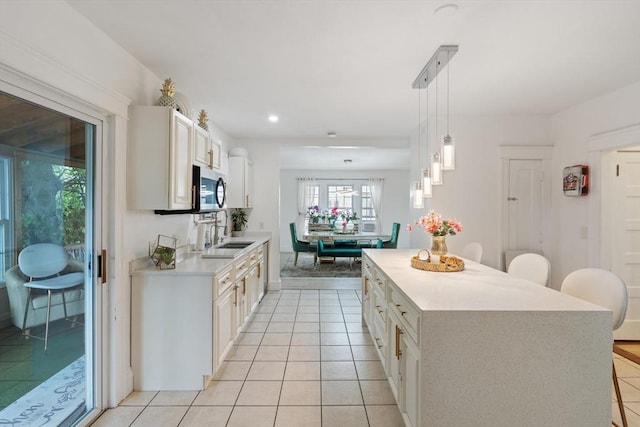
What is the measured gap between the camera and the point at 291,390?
2.31m

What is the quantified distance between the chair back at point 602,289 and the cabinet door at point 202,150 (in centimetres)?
292

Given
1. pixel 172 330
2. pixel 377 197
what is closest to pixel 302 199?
pixel 377 197

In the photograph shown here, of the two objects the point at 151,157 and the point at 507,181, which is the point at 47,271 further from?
the point at 507,181

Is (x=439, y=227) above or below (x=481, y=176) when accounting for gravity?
below

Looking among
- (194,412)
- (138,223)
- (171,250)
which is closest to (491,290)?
(194,412)

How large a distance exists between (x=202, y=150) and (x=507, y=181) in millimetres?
3378

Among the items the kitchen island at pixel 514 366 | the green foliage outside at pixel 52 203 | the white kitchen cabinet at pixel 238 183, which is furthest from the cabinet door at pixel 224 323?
the white kitchen cabinet at pixel 238 183

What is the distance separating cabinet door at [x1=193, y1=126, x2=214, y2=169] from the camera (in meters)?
2.79

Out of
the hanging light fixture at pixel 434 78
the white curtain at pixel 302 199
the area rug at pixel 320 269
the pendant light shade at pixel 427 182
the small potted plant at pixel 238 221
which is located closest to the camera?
the hanging light fixture at pixel 434 78

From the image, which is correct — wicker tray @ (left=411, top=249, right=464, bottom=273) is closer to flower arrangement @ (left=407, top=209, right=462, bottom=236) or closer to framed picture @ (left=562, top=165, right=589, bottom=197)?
flower arrangement @ (left=407, top=209, right=462, bottom=236)

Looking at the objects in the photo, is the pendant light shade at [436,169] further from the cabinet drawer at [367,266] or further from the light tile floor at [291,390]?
the light tile floor at [291,390]

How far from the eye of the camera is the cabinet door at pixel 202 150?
2.79 m

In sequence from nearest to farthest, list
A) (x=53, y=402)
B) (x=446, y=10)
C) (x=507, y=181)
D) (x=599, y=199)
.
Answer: (x=446, y=10), (x=53, y=402), (x=599, y=199), (x=507, y=181)

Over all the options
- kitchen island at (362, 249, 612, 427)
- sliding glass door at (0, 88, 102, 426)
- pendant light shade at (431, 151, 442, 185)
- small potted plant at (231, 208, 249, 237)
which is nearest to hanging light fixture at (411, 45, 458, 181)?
pendant light shade at (431, 151, 442, 185)
